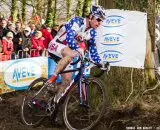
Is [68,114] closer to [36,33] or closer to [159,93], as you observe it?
[159,93]

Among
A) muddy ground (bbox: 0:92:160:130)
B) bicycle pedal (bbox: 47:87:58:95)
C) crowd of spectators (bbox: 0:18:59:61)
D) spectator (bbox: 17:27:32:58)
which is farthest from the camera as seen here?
spectator (bbox: 17:27:32:58)

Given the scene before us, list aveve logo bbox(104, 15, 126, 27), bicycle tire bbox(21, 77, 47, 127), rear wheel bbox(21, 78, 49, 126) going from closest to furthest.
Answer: rear wheel bbox(21, 78, 49, 126), bicycle tire bbox(21, 77, 47, 127), aveve logo bbox(104, 15, 126, 27)

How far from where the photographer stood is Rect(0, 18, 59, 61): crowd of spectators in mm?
12250

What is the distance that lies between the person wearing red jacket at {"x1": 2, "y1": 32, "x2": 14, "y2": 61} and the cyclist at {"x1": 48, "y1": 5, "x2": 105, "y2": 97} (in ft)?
16.5

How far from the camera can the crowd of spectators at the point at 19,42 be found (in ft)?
40.2

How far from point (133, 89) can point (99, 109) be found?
1.57 meters

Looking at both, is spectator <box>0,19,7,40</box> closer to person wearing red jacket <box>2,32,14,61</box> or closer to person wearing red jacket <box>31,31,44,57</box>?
person wearing red jacket <box>2,32,14,61</box>

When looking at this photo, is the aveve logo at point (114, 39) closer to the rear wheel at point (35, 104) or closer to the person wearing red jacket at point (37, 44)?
the rear wheel at point (35, 104)

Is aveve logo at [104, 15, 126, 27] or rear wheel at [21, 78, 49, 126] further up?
aveve logo at [104, 15, 126, 27]

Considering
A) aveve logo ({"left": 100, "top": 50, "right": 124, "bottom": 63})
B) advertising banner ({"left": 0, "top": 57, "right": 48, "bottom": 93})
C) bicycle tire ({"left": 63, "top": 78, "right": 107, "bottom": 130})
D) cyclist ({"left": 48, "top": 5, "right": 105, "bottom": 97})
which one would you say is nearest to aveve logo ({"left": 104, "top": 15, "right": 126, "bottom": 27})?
aveve logo ({"left": 100, "top": 50, "right": 124, "bottom": 63})

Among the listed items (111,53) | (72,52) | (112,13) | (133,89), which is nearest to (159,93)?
(133,89)

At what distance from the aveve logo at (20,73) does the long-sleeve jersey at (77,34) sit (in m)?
4.59

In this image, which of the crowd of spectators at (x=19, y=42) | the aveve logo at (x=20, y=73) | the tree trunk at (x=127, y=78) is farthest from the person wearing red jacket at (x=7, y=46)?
the tree trunk at (x=127, y=78)

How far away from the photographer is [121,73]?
7945 millimetres
